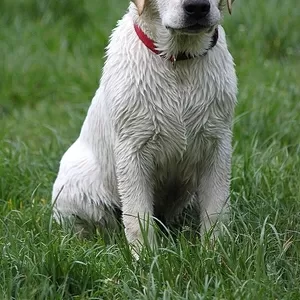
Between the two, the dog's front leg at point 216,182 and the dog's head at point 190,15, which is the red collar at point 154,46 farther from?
the dog's front leg at point 216,182

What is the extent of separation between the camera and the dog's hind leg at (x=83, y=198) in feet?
16.7

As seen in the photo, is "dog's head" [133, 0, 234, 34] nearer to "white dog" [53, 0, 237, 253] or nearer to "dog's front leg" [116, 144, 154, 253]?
"white dog" [53, 0, 237, 253]

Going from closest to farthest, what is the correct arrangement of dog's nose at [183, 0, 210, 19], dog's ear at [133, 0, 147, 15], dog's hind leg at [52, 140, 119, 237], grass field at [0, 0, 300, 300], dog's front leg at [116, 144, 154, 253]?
1. grass field at [0, 0, 300, 300]
2. dog's nose at [183, 0, 210, 19]
3. dog's ear at [133, 0, 147, 15]
4. dog's front leg at [116, 144, 154, 253]
5. dog's hind leg at [52, 140, 119, 237]

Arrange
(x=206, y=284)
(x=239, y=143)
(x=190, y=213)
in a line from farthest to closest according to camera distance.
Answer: (x=239, y=143) → (x=190, y=213) → (x=206, y=284)

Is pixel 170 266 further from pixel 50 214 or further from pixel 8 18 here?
pixel 8 18

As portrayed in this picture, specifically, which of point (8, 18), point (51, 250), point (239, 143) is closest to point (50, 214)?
point (51, 250)

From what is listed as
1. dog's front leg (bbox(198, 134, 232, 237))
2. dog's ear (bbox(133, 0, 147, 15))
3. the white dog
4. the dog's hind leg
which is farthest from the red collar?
the dog's hind leg

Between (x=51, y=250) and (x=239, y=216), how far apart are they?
1007mm

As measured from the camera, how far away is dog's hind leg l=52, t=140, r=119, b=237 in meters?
5.09

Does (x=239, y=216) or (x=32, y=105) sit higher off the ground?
(x=239, y=216)

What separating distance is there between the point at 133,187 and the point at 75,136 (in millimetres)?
2028

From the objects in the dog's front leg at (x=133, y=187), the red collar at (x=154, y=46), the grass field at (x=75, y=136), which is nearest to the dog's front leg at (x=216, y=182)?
the grass field at (x=75, y=136)

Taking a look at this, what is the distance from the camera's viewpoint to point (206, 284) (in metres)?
3.88

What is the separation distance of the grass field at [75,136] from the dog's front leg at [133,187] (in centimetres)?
17
